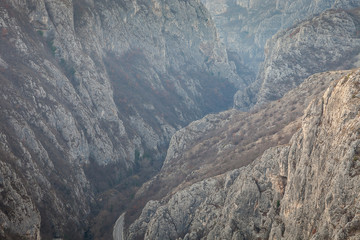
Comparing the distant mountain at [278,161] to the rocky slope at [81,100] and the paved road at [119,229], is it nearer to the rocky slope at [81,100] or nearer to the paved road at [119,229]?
the paved road at [119,229]

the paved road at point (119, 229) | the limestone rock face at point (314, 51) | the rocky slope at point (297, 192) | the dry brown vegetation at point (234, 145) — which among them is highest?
the limestone rock face at point (314, 51)

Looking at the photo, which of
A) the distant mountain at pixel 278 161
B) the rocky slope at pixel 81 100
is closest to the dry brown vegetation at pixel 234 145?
the distant mountain at pixel 278 161

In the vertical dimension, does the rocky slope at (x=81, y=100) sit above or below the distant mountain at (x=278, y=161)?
above

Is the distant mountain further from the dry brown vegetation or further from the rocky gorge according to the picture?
the dry brown vegetation

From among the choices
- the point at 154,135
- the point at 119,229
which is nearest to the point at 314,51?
the point at 154,135

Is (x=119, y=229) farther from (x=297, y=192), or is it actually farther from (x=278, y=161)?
(x=297, y=192)

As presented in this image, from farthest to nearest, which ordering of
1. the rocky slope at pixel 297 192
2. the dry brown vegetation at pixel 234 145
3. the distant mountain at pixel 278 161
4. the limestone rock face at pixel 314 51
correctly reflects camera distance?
the limestone rock face at pixel 314 51
the dry brown vegetation at pixel 234 145
the distant mountain at pixel 278 161
the rocky slope at pixel 297 192

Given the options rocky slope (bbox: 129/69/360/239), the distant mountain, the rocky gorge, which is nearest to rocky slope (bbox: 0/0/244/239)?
the rocky gorge
